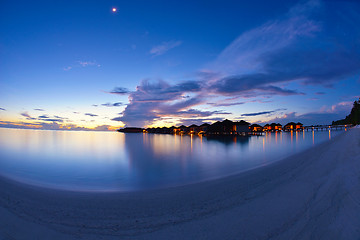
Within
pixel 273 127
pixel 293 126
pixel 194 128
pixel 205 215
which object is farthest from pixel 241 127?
pixel 205 215

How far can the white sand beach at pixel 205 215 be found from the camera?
3.68 m

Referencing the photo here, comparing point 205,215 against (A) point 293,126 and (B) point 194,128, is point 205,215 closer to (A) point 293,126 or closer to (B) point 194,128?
(B) point 194,128

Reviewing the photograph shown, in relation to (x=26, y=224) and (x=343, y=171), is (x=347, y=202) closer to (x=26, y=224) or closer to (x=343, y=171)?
(x=343, y=171)

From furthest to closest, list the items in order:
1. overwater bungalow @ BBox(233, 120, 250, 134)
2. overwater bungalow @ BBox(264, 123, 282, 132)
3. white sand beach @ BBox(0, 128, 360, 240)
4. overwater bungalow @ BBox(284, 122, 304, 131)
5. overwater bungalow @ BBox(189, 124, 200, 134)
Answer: overwater bungalow @ BBox(284, 122, 304, 131) < overwater bungalow @ BBox(264, 123, 282, 132) < overwater bungalow @ BBox(189, 124, 200, 134) < overwater bungalow @ BBox(233, 120, 250, 134) < white sand beach @ BBox(0, 128, 360, 240)

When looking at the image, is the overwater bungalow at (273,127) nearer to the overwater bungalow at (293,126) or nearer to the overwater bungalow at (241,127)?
the overwater bungalow at (293,126)

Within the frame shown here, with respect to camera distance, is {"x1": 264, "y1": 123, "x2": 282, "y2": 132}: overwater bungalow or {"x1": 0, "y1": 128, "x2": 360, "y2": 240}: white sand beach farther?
{"x1": 264, "y1": 123, "x2": 282, "y2": 132}: overwater bungalow

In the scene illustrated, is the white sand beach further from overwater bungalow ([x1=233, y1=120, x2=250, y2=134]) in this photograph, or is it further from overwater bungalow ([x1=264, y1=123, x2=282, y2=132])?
overwater bungalow ([x1=264, y1=123, x2=282, y2=132])

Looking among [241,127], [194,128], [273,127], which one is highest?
[241,127]

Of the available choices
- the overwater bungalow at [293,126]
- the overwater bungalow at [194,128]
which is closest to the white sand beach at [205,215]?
the overwater bungalow at [194,128]

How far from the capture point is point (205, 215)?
4582 millimetres

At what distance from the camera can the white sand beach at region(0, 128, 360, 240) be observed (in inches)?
145

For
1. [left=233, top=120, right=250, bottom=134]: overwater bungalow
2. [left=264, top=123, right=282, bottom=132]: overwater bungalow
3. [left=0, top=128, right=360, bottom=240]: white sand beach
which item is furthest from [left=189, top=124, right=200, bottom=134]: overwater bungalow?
[left=0, top=128, right=360, bottom=240]: white sand beach

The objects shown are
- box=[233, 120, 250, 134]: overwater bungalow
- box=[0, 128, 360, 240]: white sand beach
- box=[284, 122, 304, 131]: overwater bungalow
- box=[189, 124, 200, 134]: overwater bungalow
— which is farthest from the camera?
box=[284, 122, 304, 131]: overwater bungalow

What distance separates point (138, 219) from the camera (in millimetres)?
4590
